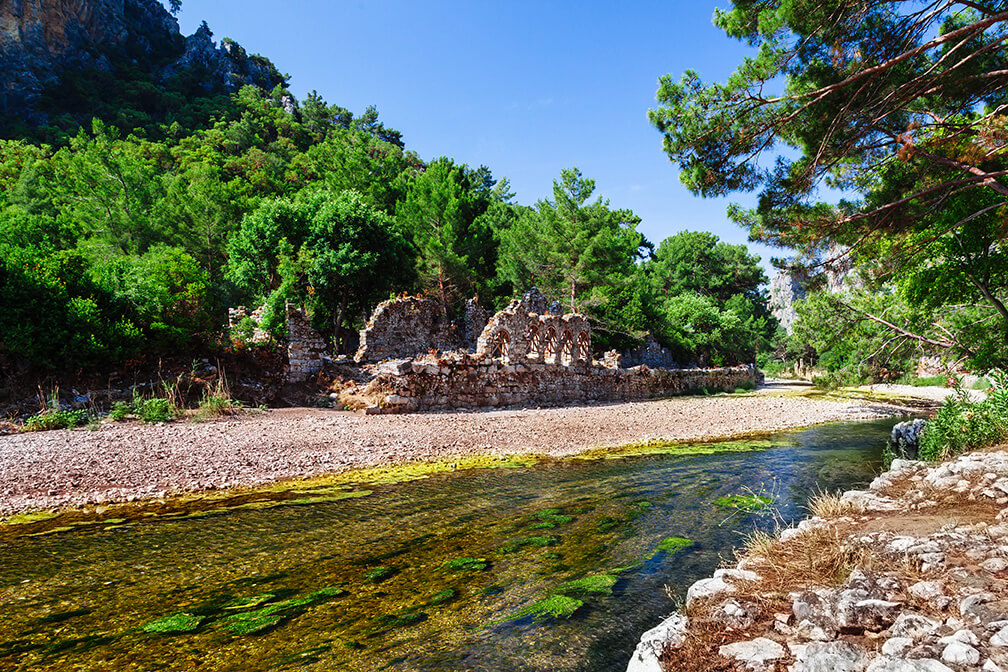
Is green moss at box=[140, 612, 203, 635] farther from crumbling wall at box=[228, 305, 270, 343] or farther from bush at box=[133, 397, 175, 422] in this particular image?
crumbling wall at box=[228, 305, 270, 343]

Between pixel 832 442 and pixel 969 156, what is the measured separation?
7.33m

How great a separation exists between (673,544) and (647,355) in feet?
94.2

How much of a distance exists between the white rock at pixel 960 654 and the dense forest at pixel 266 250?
1455cm

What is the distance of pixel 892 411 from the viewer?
54.2 ft

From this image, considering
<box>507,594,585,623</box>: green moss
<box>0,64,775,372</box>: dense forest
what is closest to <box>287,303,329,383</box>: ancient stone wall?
<box>0,64,775,372</box>: dense forest

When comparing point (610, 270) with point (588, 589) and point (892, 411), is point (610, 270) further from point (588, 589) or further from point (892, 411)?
point (588, 589)

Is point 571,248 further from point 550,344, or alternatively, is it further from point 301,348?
point 301,348

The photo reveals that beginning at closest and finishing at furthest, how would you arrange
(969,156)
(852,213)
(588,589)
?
(588,589)
(969,156)
(852,213)

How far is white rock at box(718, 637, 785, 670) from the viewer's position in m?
2.07

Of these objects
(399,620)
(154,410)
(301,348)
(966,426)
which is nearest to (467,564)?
(399,620)

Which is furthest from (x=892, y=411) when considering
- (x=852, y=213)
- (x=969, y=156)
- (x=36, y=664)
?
(x=36, y=664)

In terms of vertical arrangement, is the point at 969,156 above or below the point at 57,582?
above

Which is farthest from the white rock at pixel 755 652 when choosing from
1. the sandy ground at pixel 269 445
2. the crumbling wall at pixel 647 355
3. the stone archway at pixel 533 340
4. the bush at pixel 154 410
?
the crumbling wall at pixel 647 355

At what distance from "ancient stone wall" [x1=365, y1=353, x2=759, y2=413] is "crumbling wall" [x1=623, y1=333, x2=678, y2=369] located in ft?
23.3
